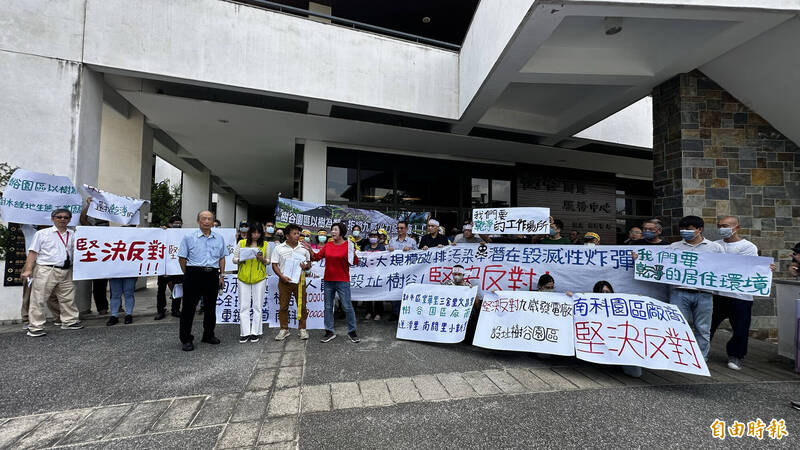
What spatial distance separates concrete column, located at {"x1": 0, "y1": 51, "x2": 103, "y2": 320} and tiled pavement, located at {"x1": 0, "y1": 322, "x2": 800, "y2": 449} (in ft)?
14.2

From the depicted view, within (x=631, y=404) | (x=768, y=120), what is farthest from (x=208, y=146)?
(x=768, y=120)

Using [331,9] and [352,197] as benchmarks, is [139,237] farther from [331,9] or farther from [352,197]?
[331,9]

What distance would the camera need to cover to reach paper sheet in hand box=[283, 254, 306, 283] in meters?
4.51

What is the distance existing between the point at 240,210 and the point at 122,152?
16710 mm

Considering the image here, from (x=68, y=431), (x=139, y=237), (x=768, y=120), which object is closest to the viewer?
(x=68, y=431)

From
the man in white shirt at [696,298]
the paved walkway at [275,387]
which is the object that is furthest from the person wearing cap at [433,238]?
the man in white shirt at [696,298]

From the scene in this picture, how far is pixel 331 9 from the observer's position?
10.9 metres

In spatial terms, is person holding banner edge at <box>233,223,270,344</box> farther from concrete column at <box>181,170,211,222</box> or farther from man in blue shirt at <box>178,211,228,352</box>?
concrete column at <box>181,170,211,222</box>

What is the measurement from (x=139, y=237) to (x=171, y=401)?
12.2ft

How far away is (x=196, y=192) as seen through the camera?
14.2 meters

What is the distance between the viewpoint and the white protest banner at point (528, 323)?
3713mm

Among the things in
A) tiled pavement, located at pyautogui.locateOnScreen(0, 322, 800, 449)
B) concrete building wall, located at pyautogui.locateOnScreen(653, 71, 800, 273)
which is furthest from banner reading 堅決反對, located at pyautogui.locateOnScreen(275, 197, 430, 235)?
concrete building wall, located at pyautogui.locateOnScreen(653, 71, 800, 273)

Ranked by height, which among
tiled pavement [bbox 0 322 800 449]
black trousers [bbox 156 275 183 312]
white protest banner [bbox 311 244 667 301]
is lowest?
tiled pavement [bbox 0 322 800 449]

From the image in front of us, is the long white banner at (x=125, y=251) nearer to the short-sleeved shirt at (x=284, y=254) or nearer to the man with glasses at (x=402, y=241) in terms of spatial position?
the short-sleeved shirt at (x=284, y=254)
